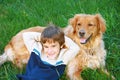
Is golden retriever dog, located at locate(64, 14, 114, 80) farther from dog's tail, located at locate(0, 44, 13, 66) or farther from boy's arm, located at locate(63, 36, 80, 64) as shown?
dog's tail, located at locate(0, 44, 13, 66)

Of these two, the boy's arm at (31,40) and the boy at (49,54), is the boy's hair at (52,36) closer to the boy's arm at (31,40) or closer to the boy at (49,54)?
the boy at (49,54)

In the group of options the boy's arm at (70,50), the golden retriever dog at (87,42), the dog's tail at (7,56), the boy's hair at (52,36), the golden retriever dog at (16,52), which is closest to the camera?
the boy's hair at (52,36)

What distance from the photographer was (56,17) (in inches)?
325

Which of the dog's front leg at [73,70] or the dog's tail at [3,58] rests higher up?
the dog's tail at [3,58]

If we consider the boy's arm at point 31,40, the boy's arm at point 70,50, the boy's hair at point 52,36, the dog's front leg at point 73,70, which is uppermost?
the boy's hair at point 52,36

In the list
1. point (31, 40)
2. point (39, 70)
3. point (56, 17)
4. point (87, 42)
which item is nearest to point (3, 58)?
point (31, 40)

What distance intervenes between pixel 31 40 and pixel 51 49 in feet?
2.13

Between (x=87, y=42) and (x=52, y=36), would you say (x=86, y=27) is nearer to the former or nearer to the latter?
(x=87, y=42)

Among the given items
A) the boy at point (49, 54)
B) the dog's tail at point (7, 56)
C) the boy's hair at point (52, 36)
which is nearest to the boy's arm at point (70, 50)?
the boy at point (49, 54)

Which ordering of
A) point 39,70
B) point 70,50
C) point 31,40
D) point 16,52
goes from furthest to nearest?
point 16,52, point 31,40, point 70,50, point 39,70

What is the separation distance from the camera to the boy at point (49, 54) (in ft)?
18.9

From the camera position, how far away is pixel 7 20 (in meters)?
8.27

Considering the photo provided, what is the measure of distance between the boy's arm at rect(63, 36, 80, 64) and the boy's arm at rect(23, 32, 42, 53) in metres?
0.41

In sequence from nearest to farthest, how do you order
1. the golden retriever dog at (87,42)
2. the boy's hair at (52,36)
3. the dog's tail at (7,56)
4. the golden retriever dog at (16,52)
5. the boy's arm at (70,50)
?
1. the boy's hair at (52,36)
2. the boy's arm at (70,50)
3. the golden retriever dog at (87,42)
4. the golden retriever dog at (16,52)
5. the dog's tail at (7,56)
